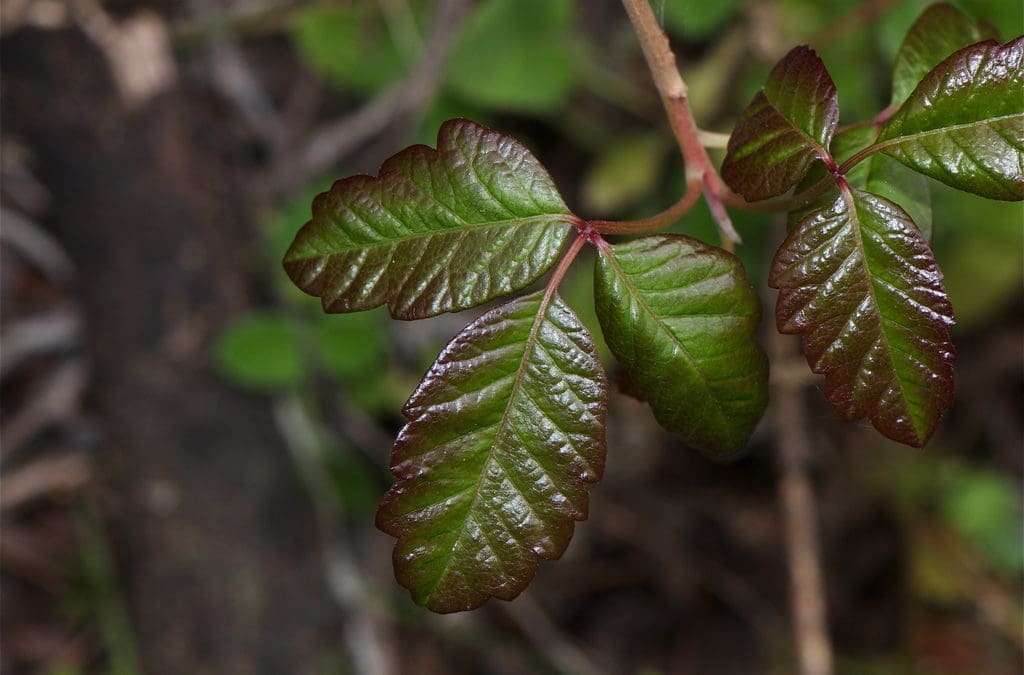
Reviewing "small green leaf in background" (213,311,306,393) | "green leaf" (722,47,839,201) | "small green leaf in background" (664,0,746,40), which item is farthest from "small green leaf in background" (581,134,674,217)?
"green leaf" (722,47,839,201)

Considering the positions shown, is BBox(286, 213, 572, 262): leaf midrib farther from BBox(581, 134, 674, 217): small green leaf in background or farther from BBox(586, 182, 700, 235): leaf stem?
BBox(581, 134, 674, 217): small green leaf in background

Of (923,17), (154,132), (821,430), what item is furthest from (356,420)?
(923,17)

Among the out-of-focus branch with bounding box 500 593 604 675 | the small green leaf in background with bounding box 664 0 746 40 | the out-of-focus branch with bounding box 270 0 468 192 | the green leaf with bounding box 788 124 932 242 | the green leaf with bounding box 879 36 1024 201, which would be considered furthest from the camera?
the out-of-focus branch with bounding box 500 593 604 675

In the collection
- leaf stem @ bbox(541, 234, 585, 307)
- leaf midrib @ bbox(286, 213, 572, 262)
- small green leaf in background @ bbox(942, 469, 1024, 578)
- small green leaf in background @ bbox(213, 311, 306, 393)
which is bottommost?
small green leaf in background @ bbox(942, 469, 1024, 578)

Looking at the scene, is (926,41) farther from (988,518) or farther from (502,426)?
(988,518)

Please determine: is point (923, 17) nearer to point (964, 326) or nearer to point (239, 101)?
point (964, 326)
